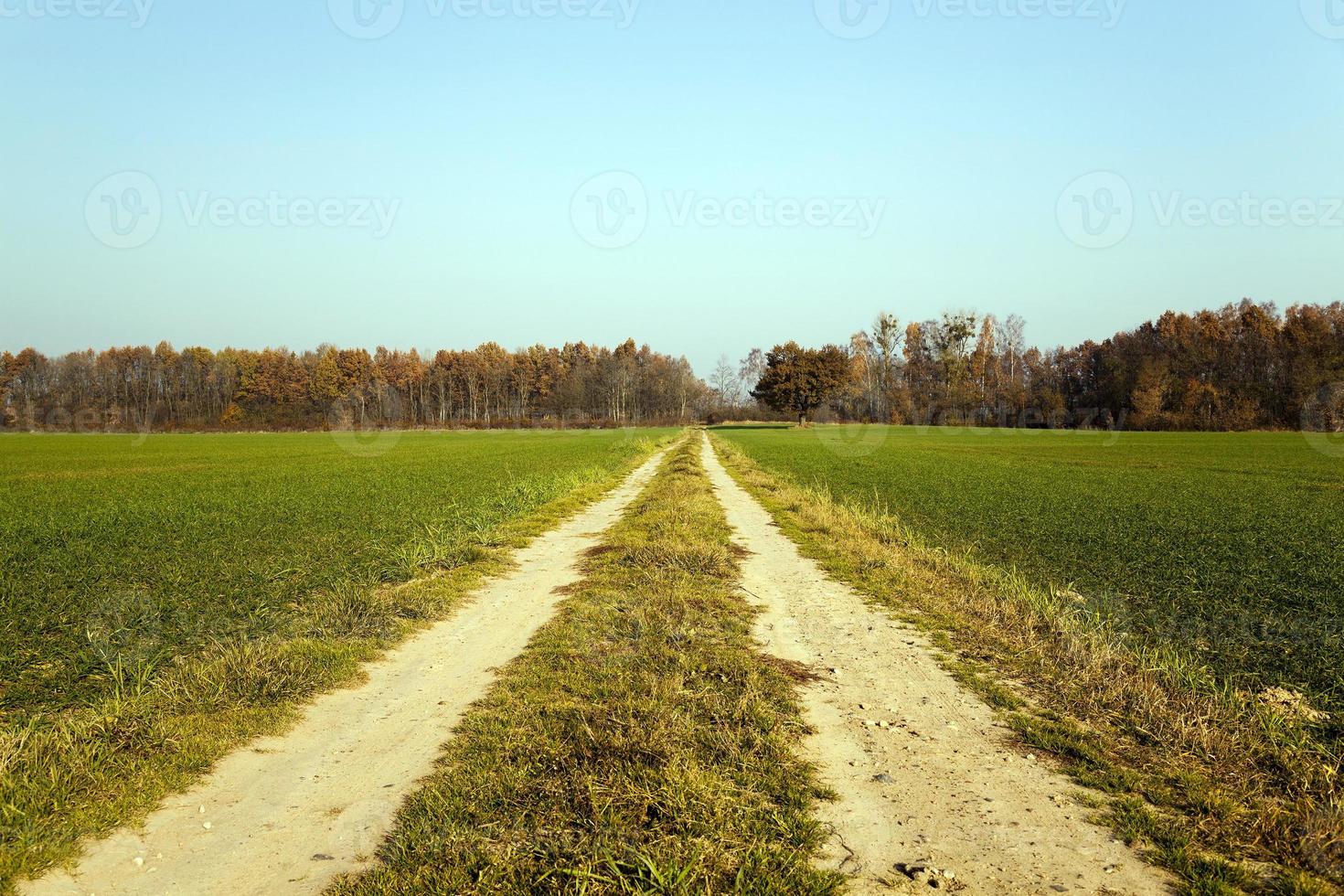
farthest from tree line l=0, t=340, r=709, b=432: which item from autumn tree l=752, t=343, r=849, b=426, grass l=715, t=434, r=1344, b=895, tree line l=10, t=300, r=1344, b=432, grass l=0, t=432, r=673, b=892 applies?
grass l=715, t=434, r=1344, b=895

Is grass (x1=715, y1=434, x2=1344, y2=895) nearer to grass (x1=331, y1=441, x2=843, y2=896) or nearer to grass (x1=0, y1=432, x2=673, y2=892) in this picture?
grass (x1=331, y1=441, x2=843, y2=896)

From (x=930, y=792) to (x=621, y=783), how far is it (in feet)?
6.98

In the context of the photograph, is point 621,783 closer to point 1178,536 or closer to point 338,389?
→ point 1178,536

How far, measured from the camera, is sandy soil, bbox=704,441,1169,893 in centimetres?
399

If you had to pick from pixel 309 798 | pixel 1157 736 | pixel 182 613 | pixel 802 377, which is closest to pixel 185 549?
pixel 182 613

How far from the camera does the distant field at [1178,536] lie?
8.95 meters

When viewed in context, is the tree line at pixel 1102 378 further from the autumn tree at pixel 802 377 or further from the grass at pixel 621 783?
the grass at pixel 621 783

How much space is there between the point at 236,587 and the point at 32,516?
45.1 ft

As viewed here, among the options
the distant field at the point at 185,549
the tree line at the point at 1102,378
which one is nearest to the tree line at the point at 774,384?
the tree line at the point at 1102,378

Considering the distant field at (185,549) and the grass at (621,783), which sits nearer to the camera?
the grass at (621,783)

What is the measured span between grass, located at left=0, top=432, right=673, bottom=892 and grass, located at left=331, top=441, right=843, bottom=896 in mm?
1939

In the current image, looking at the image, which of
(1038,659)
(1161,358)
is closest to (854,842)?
(1038,659)

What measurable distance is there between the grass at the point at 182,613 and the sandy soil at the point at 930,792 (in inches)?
181

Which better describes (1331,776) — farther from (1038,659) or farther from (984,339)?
(984,339)
